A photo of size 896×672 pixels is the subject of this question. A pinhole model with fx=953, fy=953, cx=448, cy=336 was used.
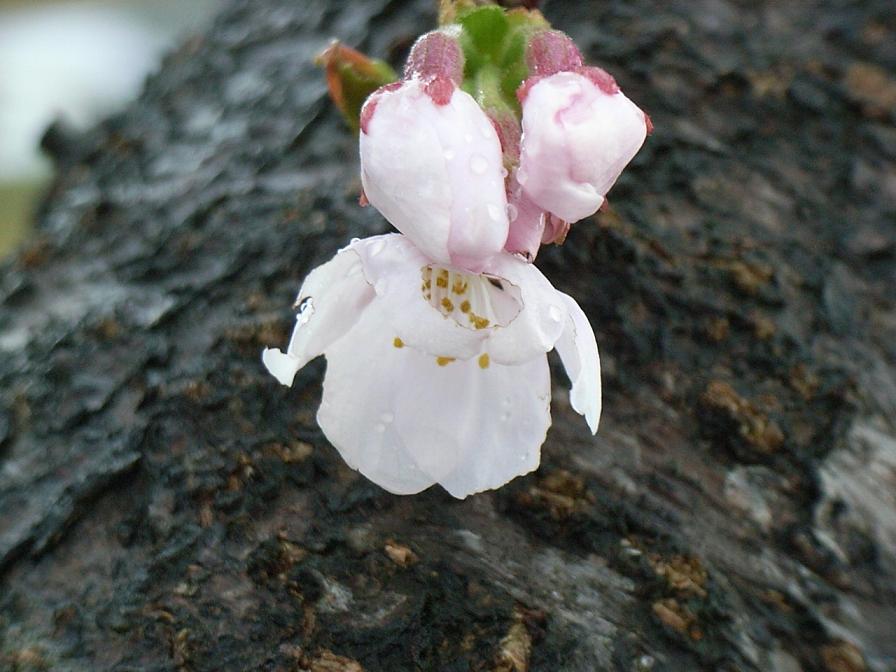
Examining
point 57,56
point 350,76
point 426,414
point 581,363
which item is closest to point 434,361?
point 426,414

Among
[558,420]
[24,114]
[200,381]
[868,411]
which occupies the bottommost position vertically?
[24,114]

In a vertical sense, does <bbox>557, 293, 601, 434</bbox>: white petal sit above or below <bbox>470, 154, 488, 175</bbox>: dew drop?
below

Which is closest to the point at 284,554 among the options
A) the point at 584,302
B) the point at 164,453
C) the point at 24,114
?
the point at 164,453

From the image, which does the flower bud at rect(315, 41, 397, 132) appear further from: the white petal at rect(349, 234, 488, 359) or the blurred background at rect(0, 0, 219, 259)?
the blurred background at rect(0, 0, 219, 259)

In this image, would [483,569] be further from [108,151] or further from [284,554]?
[108,151]

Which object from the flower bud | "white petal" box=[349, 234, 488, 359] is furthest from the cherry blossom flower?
the flower bud

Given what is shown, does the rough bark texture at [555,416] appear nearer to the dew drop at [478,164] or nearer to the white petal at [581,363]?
the white petal at [581,363]
